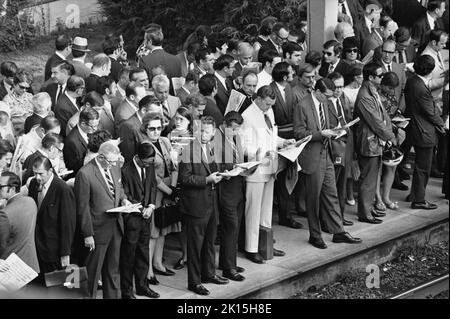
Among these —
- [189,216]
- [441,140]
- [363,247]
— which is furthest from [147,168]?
[441,140]

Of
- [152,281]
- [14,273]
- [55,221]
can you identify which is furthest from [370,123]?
[14,273]

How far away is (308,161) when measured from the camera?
12703 millimetres

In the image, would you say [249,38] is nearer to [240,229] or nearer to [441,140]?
[441,140]

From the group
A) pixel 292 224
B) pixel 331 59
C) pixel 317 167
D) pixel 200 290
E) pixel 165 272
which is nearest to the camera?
pixel 200 290

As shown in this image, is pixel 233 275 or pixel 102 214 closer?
pixel 102 214

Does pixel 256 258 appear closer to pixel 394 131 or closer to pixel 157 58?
pixel 394 131

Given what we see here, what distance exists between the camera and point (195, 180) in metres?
11.0

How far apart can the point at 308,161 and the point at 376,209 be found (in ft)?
6.25

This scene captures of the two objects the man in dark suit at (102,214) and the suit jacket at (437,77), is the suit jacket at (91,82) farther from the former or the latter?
the suit jacket at (437,77)

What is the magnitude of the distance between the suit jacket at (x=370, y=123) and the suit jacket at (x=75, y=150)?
3807 millimetres

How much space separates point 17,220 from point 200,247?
2.06 meters

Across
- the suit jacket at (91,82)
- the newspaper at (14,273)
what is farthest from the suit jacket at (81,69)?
the newspaper at (14,273)

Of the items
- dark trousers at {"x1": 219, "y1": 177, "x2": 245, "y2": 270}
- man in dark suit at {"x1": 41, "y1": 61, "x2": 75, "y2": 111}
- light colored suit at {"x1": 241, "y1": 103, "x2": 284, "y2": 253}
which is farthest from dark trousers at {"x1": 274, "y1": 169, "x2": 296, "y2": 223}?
man in dark suit at {"x1": 41, "y1": 61, "x2": 75, "y2": 111}

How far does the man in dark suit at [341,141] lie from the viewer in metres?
12.9
